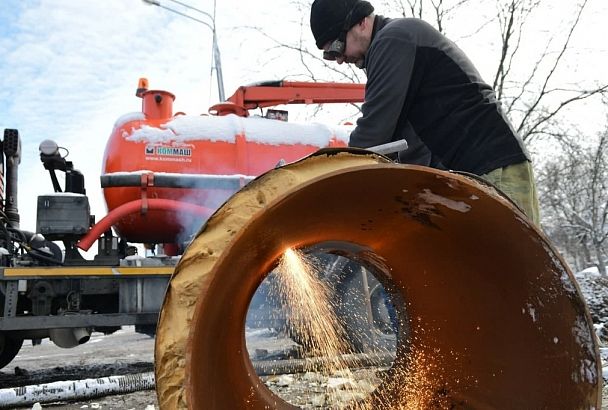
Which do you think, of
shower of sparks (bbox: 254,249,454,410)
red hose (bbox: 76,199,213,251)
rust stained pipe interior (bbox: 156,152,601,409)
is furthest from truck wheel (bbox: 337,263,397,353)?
rust stained pipe interior (bbox: 156,152,601,409)

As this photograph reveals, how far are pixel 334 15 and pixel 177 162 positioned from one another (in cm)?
348

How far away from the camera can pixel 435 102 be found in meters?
2.61

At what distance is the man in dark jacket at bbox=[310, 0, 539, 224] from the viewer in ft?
8.24

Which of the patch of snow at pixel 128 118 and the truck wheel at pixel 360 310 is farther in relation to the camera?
the patch of snow at pixel 128 118

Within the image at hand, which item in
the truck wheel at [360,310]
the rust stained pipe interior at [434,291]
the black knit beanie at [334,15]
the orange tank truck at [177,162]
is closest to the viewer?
the rust stained pipe interior at [434,291]

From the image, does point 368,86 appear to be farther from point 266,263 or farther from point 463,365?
point 463,365

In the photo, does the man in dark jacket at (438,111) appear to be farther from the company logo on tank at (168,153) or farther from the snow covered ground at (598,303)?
the snow covered ground at (598,303)

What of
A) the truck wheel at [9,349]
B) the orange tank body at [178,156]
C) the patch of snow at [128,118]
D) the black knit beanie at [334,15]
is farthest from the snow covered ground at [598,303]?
the truck wheel at [9,349]

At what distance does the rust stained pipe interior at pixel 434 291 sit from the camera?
1575 mm

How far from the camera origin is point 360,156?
160 centimetres

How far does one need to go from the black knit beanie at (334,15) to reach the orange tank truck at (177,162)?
3130mm

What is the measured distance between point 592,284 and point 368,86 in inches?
459

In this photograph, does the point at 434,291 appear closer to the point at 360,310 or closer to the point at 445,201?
the point at 445,201

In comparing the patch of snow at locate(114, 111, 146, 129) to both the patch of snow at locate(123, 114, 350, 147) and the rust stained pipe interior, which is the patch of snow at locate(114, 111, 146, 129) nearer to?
the patch of snow at locate(123, 114, 350, 147)
